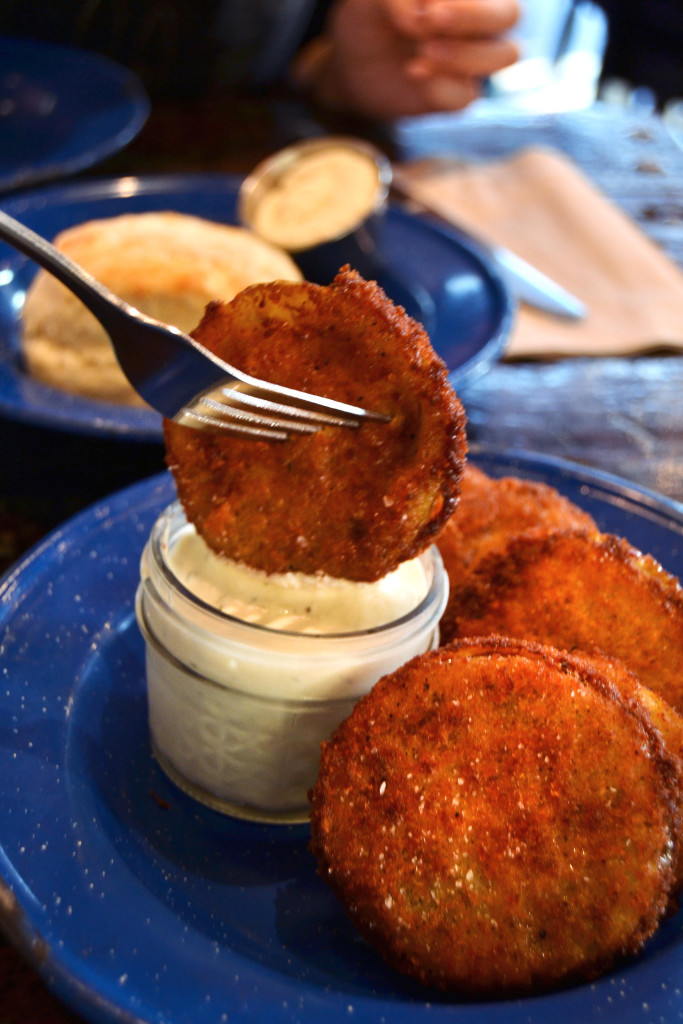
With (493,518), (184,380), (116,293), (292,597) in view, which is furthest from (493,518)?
(116,293)

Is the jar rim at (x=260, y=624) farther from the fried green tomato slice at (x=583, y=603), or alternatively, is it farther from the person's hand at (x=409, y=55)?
the person's hand at (x=409, y=55)

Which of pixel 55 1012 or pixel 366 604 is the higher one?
pixel 366 604

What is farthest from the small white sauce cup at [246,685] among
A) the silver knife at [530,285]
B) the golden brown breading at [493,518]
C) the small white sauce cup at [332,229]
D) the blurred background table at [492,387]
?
the silver knife at [530,285]

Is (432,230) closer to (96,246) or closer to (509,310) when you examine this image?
(509,310)

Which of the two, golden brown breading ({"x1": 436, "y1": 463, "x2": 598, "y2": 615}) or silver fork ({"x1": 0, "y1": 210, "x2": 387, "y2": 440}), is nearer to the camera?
silver fork ({"x1": 0, "y1": 210, "x2": 387, "y2": 440})

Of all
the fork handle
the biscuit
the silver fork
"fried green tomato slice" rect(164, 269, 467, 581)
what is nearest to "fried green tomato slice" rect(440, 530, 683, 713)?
"fried green tomato slice" rect(164, 269, 467, 581)

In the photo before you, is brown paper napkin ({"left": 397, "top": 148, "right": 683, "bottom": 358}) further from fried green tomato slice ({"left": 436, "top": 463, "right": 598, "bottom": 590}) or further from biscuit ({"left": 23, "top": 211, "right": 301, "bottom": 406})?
fried green tomato slice ({"left": 436, "top": 463, "right": 598, "bottom": 590})

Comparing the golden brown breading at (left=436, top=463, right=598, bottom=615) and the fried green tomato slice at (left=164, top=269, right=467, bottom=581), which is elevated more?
the fried green tomato slice at (left=164, top=269, right=467, bottom=581)

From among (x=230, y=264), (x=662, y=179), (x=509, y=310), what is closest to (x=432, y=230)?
(x=509, y=310)
